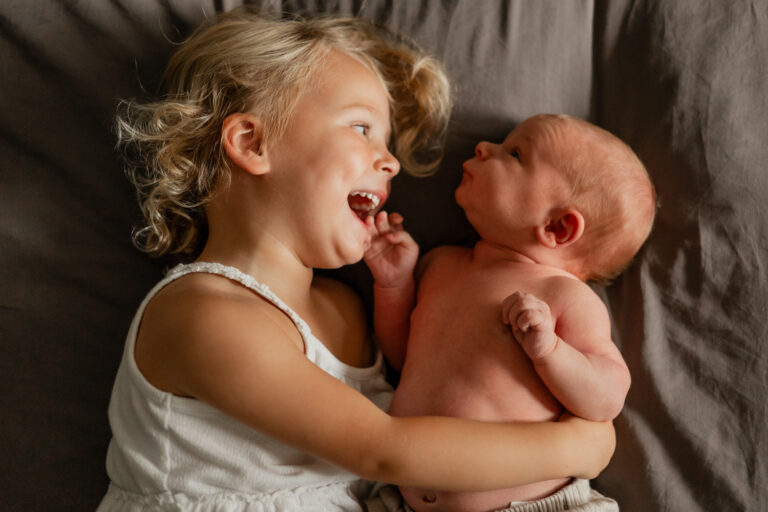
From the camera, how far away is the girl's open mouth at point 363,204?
1285 mm

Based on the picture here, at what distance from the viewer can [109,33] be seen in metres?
1.34

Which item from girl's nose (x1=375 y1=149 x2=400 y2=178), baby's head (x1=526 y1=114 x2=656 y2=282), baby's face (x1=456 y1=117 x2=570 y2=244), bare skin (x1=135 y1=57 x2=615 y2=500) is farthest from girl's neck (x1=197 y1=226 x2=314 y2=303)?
baby's head (x1=526 y1=114 x2=656 y2=282)

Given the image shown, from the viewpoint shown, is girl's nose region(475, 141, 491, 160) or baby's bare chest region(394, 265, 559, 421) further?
girl's nose region(475, 141, 491, 160)

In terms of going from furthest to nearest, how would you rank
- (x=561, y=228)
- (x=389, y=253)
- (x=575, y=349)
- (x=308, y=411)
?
1. (x=389, y=253)
2. (x=561, y=228)
3. (x=575, y=349)
4. (x=308, y=411)

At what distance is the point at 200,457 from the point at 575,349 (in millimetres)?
635

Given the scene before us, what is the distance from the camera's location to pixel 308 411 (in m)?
0.99

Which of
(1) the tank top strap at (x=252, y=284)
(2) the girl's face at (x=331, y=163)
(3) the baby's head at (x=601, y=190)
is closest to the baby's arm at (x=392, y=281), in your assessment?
(2) the girl's face at (x=331, y=163)

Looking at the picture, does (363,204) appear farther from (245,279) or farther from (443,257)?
(245,279)

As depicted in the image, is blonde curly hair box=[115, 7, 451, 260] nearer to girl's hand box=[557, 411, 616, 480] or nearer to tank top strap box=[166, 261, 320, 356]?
tank top strap box=[166, 261, 320, 356]

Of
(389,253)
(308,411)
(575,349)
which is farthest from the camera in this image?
(389,253)

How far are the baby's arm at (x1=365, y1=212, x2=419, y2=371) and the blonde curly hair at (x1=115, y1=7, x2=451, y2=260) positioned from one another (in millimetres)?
146

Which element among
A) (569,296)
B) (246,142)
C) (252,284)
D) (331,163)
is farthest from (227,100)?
(569,296)

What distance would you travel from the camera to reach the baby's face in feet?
4.03

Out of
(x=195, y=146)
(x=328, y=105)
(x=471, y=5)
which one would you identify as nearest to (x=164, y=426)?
(x=195, y=146)
